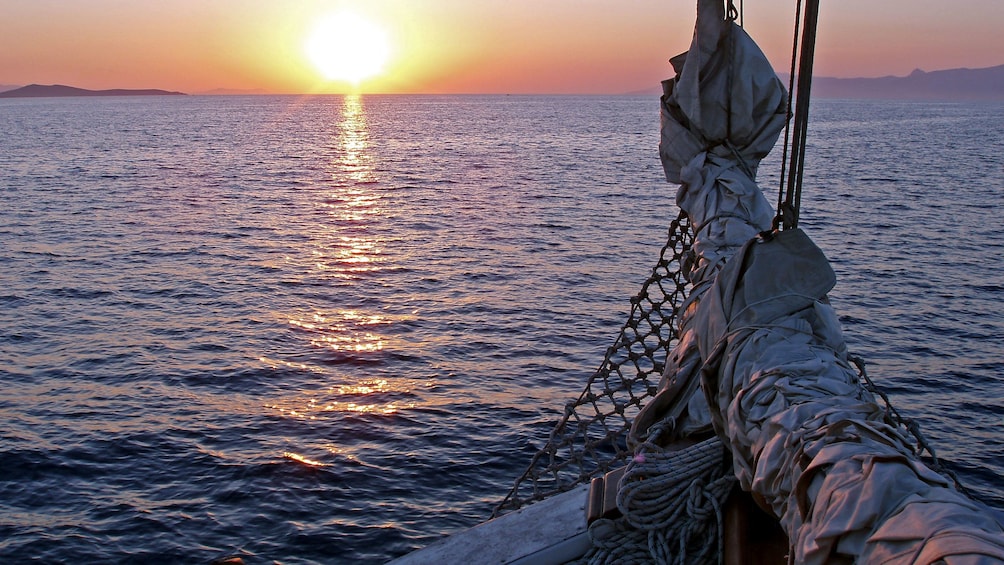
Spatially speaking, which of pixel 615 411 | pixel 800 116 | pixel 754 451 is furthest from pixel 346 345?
pixel 754 451

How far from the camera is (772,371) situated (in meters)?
3.64

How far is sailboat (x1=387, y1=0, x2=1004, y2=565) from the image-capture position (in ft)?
8.18

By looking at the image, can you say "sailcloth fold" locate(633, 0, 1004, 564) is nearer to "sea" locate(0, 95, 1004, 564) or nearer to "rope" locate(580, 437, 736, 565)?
"rope" locate(580, 437, 736, 565)

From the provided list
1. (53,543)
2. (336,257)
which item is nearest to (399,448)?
(53,543)

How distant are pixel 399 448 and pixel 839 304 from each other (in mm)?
14011

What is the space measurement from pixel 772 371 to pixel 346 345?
18569 millimetres

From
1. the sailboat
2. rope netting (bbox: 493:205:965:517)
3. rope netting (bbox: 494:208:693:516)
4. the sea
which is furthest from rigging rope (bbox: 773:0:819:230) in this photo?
the sea

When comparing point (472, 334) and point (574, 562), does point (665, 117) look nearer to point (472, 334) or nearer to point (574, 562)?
point (574, 562)

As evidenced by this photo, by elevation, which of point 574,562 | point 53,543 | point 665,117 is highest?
point 665,117

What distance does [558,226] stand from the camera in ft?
126

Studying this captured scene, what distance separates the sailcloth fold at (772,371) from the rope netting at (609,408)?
0.92 m

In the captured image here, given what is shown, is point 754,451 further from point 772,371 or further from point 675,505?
point 675,505

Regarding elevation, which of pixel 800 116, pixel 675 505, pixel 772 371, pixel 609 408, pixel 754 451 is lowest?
pixel 609 408

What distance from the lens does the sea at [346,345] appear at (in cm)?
1362
